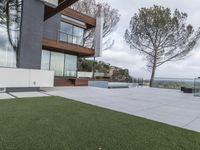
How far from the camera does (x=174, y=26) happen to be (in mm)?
19469

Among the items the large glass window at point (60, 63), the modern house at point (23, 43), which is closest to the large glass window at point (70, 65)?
the large glass window at point (60, 63)

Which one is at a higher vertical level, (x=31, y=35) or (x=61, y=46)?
(x=61, y=46)

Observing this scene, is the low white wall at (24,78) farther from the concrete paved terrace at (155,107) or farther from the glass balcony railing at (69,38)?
the glass balcony railing at (69,38)

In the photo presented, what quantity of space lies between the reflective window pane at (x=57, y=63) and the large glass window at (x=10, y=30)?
215 inches

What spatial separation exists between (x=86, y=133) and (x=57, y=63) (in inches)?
486

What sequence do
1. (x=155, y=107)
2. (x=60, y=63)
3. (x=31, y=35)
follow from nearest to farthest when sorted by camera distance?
1. (x=155, y=107)
2. (x=31, y=35)
3. (x=60, y=63)

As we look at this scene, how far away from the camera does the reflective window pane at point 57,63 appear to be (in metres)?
14.6

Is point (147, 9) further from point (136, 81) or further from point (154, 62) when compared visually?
point (136, 81)

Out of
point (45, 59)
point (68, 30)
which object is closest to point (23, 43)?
point (45, 59)

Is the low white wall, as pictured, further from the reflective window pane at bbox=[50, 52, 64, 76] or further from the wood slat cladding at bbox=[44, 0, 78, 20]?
the reflective window pane at bbox=[50, 52, 64, 76]

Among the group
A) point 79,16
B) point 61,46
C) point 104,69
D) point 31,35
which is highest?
point 79,16

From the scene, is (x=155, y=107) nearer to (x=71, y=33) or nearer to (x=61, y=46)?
(x=61, y=46)

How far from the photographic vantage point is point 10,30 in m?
9.09

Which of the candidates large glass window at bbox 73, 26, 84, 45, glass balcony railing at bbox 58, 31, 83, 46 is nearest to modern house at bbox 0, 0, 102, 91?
glass balcony railing at bbox 58, 31, 83, 46
